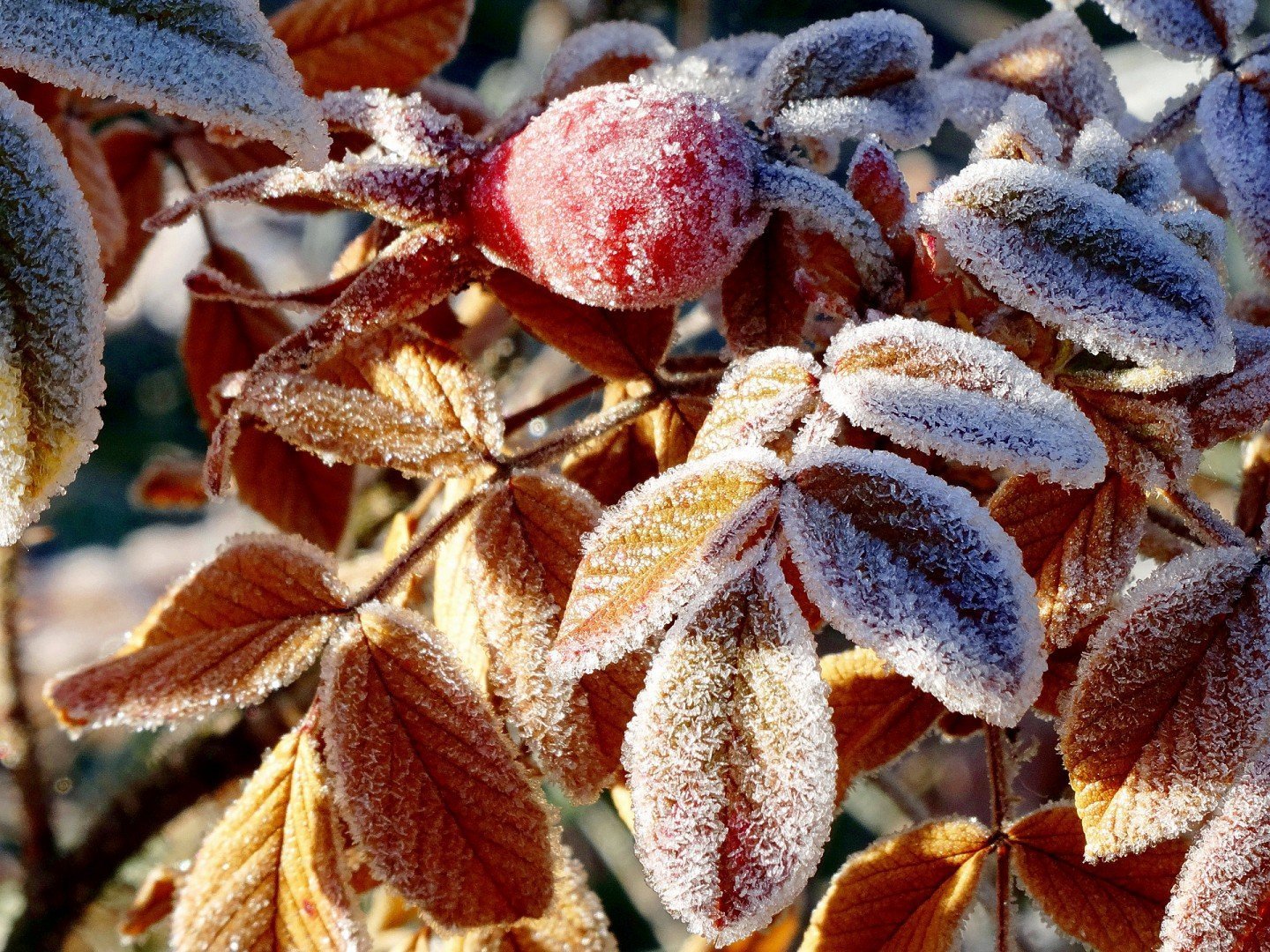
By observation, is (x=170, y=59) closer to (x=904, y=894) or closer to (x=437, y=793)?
(x=437, y=793)

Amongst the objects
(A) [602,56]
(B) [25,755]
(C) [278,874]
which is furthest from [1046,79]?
(B) [25,755]

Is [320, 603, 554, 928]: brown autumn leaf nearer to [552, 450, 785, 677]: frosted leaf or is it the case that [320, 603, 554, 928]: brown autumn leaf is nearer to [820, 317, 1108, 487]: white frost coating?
[552, 450, 785, 677]: frosted leaf

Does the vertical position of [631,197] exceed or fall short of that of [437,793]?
it exceeds it

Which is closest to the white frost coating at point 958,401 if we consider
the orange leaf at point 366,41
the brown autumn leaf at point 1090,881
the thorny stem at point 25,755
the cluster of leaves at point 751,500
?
the cluster of leaves at point 751,500

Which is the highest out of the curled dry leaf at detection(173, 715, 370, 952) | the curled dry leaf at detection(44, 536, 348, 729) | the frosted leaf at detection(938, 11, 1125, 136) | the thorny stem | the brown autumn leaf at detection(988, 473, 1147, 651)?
the frosted leaf at detection(938, 11, 1125, 136)

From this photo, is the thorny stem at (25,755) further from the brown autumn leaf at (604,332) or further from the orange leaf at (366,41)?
the brown autumn leaf at (604,332)

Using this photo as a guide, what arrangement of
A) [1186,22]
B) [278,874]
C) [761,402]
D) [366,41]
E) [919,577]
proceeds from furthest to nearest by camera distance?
1. [366,41]
2. [1186,22]
3. [278,874]
4. [761,402]
5. [919,577]

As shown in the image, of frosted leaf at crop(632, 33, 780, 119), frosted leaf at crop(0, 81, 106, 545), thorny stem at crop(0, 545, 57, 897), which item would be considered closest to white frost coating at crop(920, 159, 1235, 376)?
frosted leaf at crop(632, 33, 780, 119)
